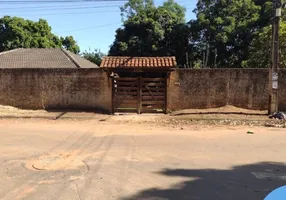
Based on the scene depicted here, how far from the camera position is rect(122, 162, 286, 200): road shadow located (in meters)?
5.39

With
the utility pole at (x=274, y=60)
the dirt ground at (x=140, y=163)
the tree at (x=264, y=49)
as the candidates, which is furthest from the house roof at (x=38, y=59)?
the utility pole at (x=274, y=60)

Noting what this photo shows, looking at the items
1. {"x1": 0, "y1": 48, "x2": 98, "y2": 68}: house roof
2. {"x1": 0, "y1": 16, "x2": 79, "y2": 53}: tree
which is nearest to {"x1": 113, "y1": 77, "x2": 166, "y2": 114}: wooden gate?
{"x1": 0, "y1": 48, "x2": 98, "y2": 68}: house roof

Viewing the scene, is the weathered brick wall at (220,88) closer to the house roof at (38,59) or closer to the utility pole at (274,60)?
the utility pole at (274,60)

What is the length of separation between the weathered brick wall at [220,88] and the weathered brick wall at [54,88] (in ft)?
11.4

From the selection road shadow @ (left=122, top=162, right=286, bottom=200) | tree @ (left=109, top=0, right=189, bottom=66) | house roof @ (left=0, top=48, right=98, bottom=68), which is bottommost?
road shadow @ (left=122, top=162, right=286, bottom=200)

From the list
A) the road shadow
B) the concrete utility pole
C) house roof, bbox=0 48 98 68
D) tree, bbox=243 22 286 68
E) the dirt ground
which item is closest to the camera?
the road shadow

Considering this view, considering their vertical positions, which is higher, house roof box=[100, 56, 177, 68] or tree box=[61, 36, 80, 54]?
tree box=[61, 36, 80, 54]

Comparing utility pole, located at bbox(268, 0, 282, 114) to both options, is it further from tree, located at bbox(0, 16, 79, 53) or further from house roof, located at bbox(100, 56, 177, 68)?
tree, located at bbox(0, 16, 79, 53)

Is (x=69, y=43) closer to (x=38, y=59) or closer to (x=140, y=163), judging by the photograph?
(x=38, y=59)

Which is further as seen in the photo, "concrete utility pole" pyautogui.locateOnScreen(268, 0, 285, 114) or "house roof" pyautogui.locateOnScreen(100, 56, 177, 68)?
"house roof" pyautogui.locateOnScreen(100, 56, 177, 68)

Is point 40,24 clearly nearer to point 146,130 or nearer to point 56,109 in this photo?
point 56,109

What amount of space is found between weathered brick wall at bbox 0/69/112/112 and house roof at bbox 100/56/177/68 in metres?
0.70

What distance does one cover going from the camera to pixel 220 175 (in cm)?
659

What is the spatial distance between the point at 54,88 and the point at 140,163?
1144 cm
